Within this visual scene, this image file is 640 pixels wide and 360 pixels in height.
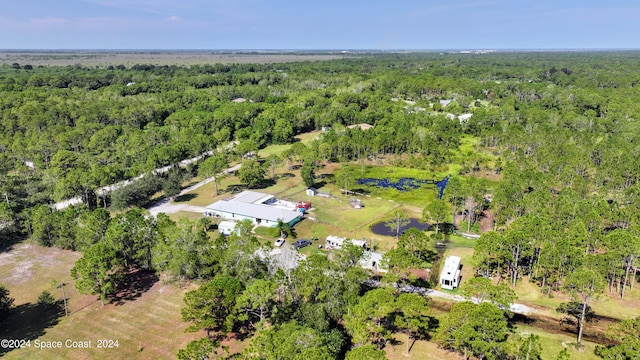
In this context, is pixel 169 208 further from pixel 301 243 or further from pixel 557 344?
pixel 557 344

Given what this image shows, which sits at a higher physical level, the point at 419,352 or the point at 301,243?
the point at 301,243

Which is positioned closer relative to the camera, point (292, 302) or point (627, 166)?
point (292, 302)

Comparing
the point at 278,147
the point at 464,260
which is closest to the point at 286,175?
the point at 278,147

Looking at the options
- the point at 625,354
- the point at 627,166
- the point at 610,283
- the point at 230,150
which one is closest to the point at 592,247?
the point at 610,283

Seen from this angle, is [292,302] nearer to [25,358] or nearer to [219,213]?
[25,358]

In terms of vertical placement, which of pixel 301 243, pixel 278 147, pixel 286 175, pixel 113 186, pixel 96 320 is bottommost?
pixel 96 320

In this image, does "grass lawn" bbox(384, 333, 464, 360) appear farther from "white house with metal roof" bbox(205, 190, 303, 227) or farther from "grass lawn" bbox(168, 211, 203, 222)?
"grass lawn" bbox(168, 211, 203, 222)

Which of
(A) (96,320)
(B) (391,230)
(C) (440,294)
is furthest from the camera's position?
(B) (391,230)
